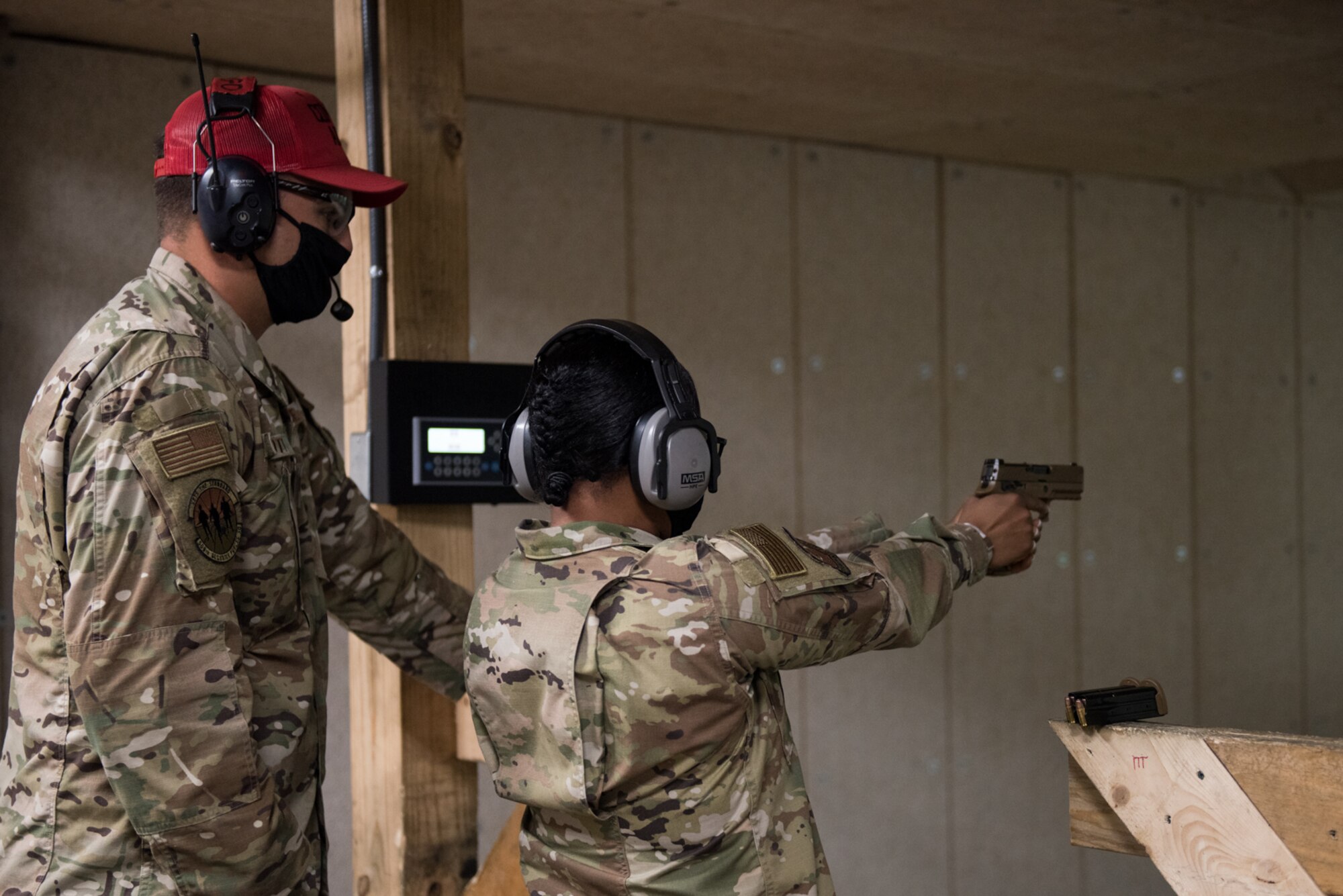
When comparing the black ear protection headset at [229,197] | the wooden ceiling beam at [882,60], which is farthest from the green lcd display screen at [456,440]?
the wooden ceiling beam at [882,60]

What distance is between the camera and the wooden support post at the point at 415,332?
6.46 ft

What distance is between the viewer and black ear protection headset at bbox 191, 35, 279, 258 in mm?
1541

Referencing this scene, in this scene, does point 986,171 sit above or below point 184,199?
above

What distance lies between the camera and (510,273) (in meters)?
3.17

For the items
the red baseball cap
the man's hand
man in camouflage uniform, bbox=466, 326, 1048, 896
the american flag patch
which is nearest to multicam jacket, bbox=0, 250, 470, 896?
the american flag patch

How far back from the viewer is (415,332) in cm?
199

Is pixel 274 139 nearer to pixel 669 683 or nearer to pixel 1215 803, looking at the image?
pixel 669 683

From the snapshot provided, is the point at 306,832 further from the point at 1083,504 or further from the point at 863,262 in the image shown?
the point at 1083,504

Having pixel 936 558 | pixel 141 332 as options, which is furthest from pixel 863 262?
pixel 141 332

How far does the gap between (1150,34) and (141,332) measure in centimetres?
217

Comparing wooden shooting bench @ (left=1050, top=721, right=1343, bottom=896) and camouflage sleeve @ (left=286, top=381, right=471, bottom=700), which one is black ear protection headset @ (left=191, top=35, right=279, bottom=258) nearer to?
camouflage sleeve @ (left=286, top=381, right=471, bottom=700)

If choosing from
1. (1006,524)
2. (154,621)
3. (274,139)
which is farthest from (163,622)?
(1006,524)

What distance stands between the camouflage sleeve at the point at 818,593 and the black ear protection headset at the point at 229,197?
68cm

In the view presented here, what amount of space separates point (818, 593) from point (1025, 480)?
45 cm
